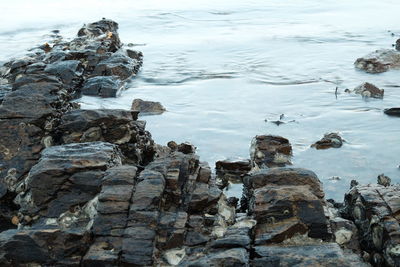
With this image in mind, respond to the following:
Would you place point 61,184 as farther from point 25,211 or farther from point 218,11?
point 218,11

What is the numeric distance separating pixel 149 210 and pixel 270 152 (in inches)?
174

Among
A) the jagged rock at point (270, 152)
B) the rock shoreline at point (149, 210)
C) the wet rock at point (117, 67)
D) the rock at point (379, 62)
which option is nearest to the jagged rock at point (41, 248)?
the rock shoreline at point (149, 210)

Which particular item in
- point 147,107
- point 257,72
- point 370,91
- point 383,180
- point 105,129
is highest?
point 105,129

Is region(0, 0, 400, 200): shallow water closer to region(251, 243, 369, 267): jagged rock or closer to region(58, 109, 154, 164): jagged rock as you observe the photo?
region(58, 109, 154, 164): jagged rock

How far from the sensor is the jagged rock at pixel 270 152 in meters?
10.6

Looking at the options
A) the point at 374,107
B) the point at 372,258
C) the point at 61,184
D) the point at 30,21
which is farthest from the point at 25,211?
the point at 30,21

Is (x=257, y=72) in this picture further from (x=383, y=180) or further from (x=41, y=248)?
(x=41, y=248)

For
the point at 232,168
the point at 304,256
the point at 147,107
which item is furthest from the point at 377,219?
the point at 147,107

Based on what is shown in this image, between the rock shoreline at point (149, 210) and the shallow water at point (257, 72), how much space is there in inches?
80.3

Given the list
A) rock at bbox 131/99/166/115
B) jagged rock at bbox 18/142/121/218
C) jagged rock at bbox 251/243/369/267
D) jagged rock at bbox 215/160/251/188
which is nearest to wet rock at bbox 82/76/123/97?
rock at bbox 131/99/166/115

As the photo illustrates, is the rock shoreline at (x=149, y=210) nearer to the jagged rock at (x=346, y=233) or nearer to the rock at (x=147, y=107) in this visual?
the jagged rock at (x=346, y=233)

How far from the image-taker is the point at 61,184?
295 inches

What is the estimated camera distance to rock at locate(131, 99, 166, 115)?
47.2ft

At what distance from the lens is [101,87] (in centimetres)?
1596
